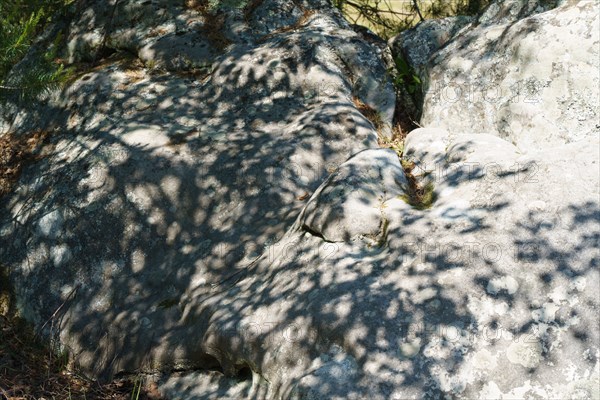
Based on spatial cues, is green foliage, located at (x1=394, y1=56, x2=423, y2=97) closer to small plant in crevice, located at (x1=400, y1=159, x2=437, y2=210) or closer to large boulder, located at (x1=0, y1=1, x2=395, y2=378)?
large boulder, located at (x1=0, y1=1, x2=395, y2=378)

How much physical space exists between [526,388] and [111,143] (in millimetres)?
4276

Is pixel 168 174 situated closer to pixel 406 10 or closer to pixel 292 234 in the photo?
pixel 292 234

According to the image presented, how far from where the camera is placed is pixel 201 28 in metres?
7.43

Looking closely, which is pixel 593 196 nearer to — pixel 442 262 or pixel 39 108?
pixel 442 262

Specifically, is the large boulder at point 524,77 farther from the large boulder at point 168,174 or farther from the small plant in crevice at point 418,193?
the small plant in crevice at point 418,193


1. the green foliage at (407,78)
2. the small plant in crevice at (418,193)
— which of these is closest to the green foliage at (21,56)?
the small plant in crevice at (418,193)

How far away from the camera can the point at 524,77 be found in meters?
5.65

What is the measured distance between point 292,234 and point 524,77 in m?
2.45

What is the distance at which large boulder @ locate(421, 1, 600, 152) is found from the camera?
5.36 meters

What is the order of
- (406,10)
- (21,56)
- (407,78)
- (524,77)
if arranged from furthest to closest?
1. (406,10)
2. (407,78)
3. (21,56)
4. (524,77)

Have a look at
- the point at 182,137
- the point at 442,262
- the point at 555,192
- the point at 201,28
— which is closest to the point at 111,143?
the point at 182,137

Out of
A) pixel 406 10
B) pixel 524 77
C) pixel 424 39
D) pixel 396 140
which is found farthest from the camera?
pixel 406 10

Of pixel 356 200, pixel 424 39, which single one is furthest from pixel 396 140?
pixel 356 200

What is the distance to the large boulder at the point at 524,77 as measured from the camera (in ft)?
17.6
